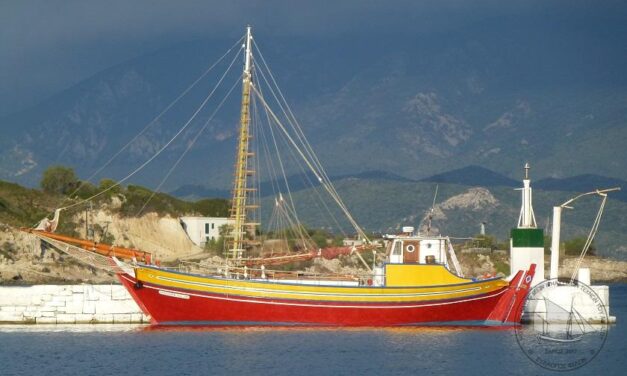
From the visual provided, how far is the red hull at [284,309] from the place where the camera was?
61125mm

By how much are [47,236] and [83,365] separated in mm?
17332

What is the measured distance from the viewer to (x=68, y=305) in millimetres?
62125

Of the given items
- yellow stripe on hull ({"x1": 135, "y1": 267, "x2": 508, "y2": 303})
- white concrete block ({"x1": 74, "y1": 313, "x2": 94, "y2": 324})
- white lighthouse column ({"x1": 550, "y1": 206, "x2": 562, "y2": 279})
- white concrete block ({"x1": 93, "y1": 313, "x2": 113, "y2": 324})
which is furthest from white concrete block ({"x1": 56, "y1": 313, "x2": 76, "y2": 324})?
white lighthouse column ({"x1": 550, "y1": 206, "x2": 562, "y2": 279})

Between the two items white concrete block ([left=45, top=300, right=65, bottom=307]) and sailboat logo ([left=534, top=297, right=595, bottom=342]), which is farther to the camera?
white concrete block ([left=45, top=300, right=65, bottom=307])

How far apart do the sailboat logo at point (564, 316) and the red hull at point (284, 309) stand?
4.18 feet

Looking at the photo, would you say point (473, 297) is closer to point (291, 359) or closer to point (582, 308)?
point (582, 308)

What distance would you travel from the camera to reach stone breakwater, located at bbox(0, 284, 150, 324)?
61.9 metres

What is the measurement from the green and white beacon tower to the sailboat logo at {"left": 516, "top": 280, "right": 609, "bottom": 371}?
1.24 metres

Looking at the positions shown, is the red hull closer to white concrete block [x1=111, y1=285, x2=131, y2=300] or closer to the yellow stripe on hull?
the yellow stripe on hull

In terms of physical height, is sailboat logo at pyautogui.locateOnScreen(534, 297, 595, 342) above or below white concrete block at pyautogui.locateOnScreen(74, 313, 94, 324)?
above

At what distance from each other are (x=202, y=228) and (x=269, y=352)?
71954mm

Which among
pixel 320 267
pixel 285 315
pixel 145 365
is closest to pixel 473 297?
pixel 285 315

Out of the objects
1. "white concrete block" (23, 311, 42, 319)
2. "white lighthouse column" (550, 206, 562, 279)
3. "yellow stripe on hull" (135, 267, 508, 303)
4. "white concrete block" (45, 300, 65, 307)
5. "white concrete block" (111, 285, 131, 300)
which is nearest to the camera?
"yellow stripe on hull" (135, 267, 508, 303)

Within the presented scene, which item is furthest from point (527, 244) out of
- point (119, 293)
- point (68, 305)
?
point (68, 305)
